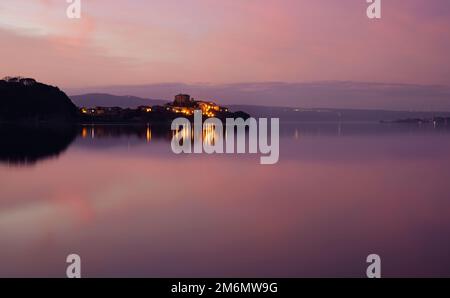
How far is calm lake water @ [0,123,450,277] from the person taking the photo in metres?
8.27

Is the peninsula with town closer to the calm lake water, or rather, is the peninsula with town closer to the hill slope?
the hill slope

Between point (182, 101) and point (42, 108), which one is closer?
point (42, 108)

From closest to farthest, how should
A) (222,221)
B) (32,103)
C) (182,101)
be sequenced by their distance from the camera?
(222,221)
(32,103)
(182,101)

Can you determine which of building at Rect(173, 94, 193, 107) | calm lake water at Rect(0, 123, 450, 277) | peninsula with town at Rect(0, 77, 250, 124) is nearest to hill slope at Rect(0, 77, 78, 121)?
peninsula with town at Rect(0, 77, 250, 124)

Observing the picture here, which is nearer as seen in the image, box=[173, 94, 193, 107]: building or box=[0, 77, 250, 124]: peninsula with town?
box=[0, 77, 250, 124]: peninsula with town

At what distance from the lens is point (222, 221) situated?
1191cm

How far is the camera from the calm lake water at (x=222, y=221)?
8.27 metres

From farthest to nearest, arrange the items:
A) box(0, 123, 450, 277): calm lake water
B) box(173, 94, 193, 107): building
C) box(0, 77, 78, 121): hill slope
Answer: box(173, 94, 193, 107): building, box(0, 77, 78, 121): hill slope, box(0, 123, 450, 277): calm lake water

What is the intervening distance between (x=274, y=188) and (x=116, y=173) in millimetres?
8182

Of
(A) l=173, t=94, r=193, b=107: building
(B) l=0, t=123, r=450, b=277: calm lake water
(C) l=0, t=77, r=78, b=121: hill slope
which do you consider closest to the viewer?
(B) l=0, t=123, r=450, b=277: calm lake water

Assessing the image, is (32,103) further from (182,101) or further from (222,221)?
(222,221)

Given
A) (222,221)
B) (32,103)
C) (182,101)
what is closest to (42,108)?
(32,103)

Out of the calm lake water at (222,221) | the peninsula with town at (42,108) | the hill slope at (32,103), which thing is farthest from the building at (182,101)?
the calm lake water at (222,221)
